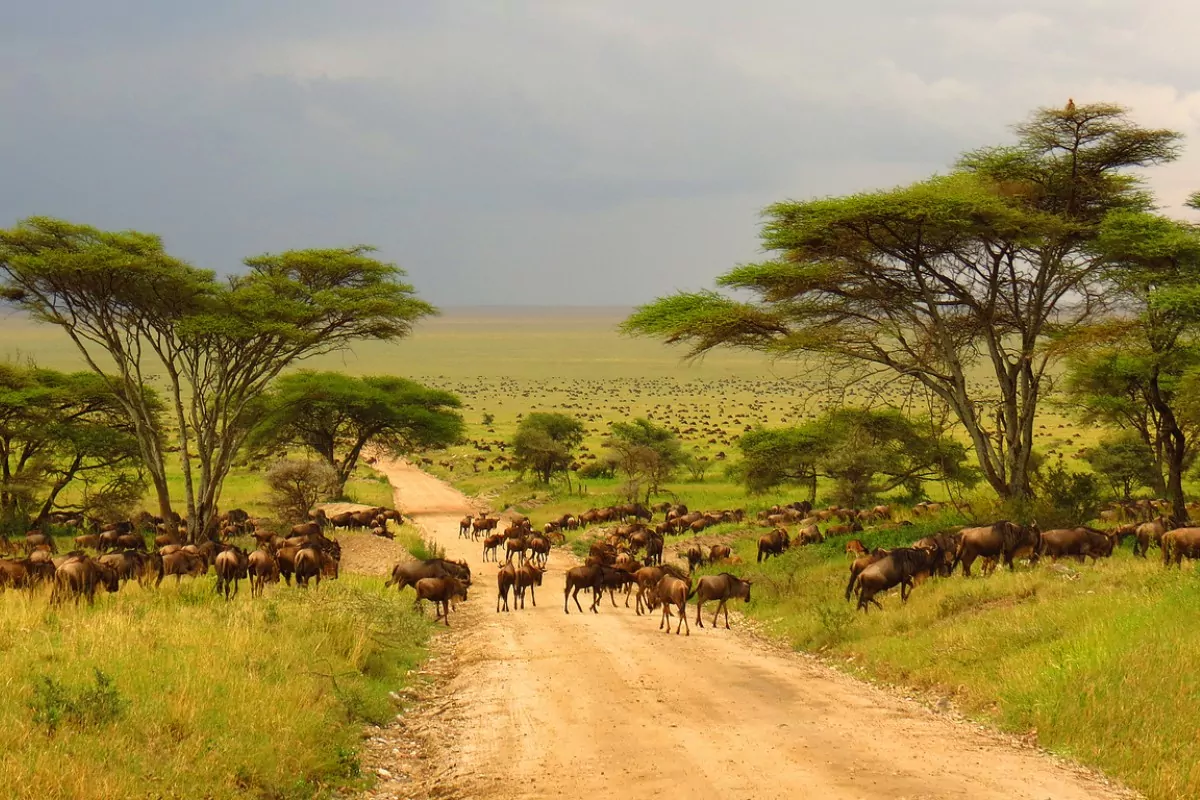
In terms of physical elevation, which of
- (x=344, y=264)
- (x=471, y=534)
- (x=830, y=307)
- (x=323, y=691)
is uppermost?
(x=344, y=264)

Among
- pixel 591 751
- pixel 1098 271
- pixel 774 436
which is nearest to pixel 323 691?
pixel 591 751

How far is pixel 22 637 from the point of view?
33.4ft

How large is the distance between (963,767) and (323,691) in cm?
633

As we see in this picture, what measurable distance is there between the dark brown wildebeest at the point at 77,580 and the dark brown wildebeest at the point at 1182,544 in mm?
16321

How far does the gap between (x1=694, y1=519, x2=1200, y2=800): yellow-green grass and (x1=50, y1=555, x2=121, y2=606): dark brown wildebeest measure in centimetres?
1094

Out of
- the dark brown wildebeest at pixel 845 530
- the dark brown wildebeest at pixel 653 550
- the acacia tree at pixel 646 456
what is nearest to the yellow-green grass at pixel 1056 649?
the dark brown wildebeest at pixel 653 550

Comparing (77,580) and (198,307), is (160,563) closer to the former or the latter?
(77,580)

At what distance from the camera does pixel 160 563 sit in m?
17.1

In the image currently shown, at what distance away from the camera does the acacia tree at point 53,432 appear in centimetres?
3031

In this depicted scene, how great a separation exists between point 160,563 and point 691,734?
1239 cm

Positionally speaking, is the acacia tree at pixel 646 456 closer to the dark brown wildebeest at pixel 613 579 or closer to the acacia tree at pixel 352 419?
the acacia tree at pixel 352 419

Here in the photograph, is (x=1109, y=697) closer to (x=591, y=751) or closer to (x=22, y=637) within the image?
(x=591, y=751)

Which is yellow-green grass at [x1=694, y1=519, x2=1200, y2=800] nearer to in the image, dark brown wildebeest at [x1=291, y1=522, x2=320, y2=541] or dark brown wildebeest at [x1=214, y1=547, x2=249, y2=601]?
dark brown wildebeest at [x1=214, y1=547, x2=249, y2=601]

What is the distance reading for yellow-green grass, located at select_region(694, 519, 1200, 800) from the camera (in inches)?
321
